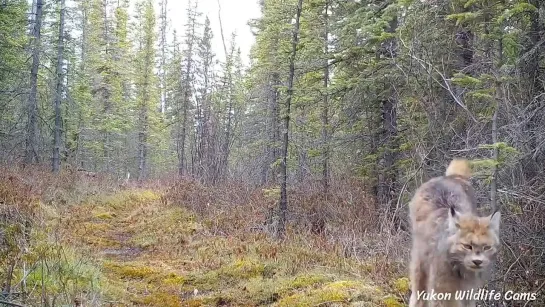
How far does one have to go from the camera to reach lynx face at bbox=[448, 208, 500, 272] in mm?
2787

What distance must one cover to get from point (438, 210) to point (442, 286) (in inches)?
22.3

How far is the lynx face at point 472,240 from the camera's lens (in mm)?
2787

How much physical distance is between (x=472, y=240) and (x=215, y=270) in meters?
5.75

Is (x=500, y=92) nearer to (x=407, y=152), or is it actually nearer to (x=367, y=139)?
(x=407, y=152)

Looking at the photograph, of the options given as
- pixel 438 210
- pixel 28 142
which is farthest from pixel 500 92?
pixel 28 142

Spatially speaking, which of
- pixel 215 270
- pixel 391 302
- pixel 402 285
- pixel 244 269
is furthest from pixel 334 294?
pixel 215 270

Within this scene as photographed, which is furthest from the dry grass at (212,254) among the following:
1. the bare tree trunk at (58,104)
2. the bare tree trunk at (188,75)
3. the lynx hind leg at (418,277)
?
the bare tree trunk at (188,75)

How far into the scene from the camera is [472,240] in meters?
2.79

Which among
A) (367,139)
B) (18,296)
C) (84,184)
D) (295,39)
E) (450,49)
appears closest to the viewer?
(18,296)

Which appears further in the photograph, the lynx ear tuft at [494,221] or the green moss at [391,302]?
the green moss at [391,302]

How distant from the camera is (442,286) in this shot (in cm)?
298

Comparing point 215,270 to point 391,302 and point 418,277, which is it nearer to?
point 391,302

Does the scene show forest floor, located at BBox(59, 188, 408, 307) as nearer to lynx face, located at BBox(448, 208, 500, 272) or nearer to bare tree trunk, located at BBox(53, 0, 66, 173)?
lynx face, located at BBox(448, 208, 500, 272)

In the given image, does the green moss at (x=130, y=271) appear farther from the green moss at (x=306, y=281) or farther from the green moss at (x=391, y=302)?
the green moss at (x=391, y=302)
